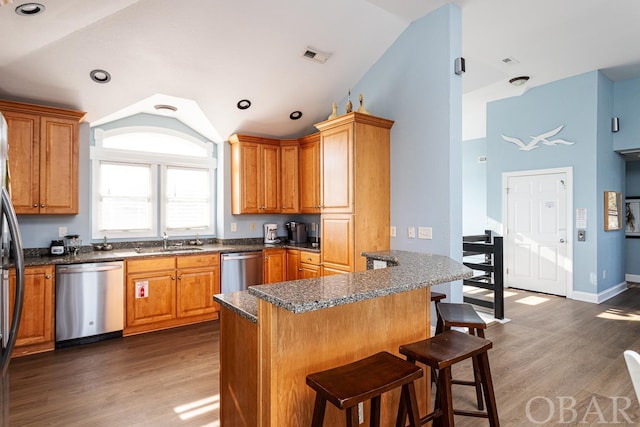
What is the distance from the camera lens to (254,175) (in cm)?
504

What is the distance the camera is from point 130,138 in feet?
→ 14.9

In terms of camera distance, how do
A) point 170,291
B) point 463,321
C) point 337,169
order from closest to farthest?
point 463,321 → point 337,169 → point 170,291

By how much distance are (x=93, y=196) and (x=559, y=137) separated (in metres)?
6.69

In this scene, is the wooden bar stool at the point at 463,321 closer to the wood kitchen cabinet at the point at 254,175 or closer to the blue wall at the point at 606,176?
the wood kitchen cabinet at the point at 254,175

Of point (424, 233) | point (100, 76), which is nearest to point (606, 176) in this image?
point (424, 233)

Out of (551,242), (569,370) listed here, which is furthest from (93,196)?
(551,242)

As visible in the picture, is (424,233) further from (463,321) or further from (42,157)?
(42,157)

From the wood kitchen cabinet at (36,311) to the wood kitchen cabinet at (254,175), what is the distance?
2.28m

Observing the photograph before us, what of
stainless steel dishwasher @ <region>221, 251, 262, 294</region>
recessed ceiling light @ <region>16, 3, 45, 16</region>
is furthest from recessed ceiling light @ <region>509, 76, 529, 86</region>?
recessed ceiling light @ <region>16, 3, 45, 16</region>

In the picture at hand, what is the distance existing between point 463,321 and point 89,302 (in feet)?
11.6

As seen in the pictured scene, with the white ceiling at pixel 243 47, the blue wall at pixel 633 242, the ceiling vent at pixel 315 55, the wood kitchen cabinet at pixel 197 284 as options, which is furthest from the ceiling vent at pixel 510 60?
the wood kitchen cabinet at pixel 197 284

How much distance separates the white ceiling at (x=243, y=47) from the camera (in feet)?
10.2

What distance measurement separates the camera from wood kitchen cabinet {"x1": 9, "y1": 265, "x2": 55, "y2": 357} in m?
3.33

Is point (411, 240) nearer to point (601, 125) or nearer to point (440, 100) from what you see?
point (440, 100)
